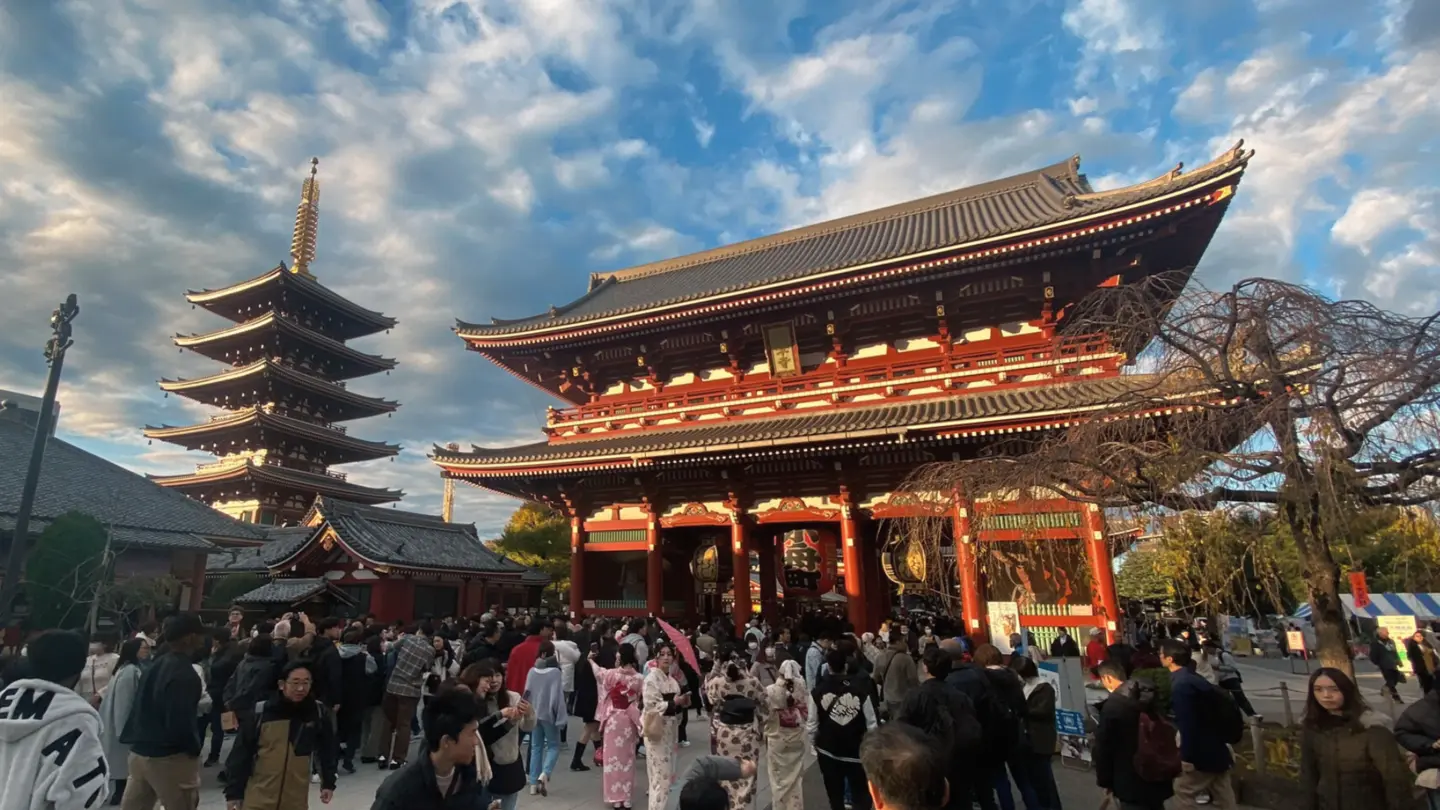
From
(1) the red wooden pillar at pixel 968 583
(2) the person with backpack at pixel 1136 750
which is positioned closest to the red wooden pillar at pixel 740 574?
(1) the red wooden pillar at pixel 968 583

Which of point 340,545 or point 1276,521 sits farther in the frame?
point 340,545

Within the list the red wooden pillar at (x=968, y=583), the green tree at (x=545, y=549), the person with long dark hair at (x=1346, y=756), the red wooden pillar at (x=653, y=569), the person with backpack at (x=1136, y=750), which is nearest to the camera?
the person with long dark hair at (x=1346, y=756)

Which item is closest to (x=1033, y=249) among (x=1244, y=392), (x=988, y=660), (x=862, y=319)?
(x=862, y=319)

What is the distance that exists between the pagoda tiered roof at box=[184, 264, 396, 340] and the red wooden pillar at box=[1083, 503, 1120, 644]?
121 ft

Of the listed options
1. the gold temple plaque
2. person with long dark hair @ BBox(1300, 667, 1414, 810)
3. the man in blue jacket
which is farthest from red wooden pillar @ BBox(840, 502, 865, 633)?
person with long dark hair @ BBox(1300, 667, 1414, 810)

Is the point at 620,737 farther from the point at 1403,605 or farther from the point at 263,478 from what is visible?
the point at 263,478

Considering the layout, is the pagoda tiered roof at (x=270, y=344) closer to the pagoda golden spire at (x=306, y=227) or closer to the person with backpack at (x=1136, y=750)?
the pagoda golden spire at (x=306, y=227)

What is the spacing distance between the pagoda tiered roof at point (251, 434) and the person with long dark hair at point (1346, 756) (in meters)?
37.8

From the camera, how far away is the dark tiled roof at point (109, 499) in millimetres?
17859

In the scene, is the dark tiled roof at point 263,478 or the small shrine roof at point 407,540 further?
the dark tiled roof at point 263,478

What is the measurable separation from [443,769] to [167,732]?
9.12 feet

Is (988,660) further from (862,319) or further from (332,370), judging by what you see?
(332,370)

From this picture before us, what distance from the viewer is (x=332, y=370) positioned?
129ft

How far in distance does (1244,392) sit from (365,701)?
977 cm
